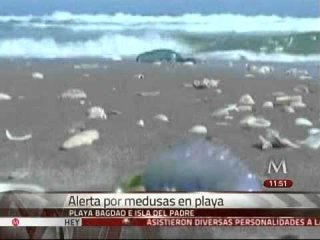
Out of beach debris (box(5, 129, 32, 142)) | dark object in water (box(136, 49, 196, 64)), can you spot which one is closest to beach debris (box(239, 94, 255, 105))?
dark object in water (box(136, 49, 196, 64))

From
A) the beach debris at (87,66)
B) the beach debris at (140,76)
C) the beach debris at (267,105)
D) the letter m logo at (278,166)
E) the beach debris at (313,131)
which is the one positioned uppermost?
the beach debris at (87,66)

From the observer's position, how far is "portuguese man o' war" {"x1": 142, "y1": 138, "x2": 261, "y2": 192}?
117 inches

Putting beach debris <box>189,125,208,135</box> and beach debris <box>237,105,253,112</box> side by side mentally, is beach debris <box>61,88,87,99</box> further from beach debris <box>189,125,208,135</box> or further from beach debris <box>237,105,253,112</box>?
beach debris <box>237,105,253,112</box>

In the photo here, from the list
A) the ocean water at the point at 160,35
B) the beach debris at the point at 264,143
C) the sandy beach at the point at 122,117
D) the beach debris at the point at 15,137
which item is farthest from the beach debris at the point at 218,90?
the beach debris at the point at 15,137

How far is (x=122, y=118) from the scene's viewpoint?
2.99m

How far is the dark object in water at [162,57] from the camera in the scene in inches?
118

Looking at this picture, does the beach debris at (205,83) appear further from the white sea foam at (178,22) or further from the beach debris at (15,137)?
the beach debris at (15,137)

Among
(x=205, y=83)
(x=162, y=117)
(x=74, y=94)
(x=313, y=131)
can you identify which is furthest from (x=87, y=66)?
(x=313, y=131)

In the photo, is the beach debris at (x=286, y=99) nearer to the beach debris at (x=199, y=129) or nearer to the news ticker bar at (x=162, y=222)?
the beach debris at (x=199, y=129)

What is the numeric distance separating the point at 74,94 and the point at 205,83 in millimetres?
564

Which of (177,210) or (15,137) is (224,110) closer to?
(177,210)

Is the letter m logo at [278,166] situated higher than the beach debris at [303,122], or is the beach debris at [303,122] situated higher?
the beach debris at [303,122]

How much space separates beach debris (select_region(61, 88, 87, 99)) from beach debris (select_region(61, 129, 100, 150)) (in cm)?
15

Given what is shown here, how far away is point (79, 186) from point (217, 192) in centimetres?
59
